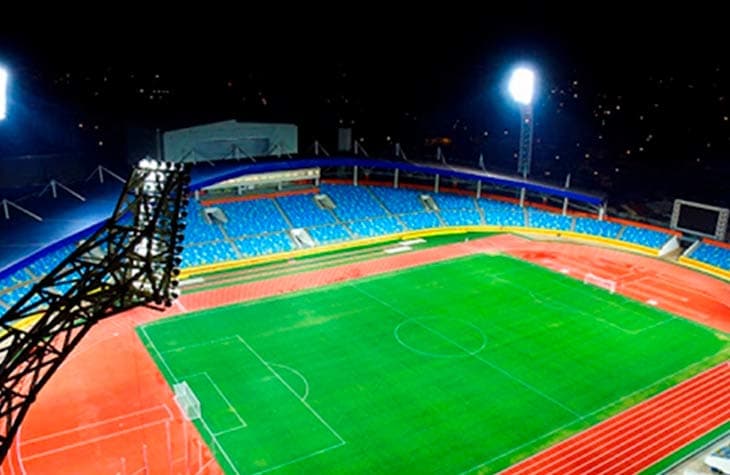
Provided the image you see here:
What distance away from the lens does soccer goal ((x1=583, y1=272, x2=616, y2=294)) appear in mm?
34188

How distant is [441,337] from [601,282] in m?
12.7

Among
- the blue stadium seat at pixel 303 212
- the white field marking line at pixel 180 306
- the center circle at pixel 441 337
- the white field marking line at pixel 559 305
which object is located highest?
the blue stadium seat at pixel 303 212

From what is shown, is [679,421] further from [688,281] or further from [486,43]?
[486,43]

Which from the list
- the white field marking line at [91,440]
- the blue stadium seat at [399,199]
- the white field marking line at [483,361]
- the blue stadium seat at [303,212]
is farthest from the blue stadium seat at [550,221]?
the white field marking line at [91,440]

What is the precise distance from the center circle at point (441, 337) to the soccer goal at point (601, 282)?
1007 centimetres

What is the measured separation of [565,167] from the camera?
56969mm

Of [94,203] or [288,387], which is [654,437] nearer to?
[288,387]

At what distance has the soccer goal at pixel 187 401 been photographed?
21234 mm

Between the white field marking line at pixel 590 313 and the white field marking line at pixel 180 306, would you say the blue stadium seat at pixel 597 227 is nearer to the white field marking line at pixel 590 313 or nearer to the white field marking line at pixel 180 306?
the white field marking line at pixel 590 313

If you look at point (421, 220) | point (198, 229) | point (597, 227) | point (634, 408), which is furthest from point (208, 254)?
point (597, 227)

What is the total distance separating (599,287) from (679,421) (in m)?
13.8

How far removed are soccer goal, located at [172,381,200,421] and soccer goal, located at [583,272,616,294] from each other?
23.8 metres

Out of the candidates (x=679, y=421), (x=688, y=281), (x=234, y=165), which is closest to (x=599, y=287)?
(x=688, y=281)

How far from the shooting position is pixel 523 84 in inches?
1847
